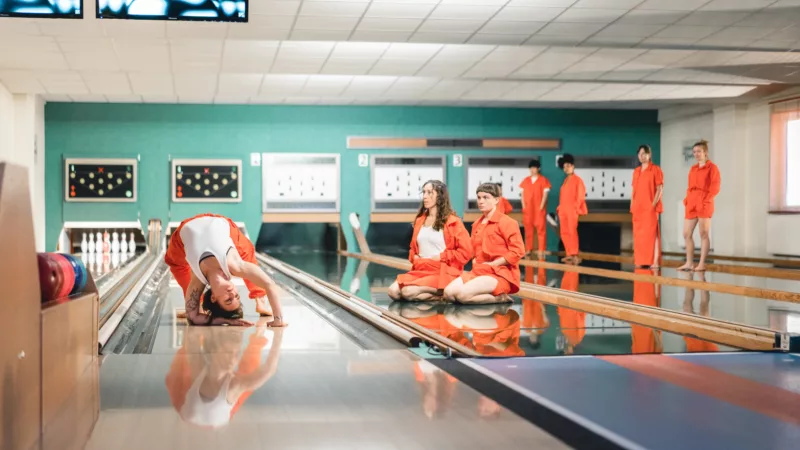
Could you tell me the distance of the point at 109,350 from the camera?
4.29 meters

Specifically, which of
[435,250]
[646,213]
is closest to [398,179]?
[646,213]

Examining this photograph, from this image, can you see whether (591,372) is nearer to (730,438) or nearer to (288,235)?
(730,438)

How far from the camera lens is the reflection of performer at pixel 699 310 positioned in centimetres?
454

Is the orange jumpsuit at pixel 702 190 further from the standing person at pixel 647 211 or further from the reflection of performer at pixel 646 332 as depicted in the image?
the reflection of performer at pixel 646 332

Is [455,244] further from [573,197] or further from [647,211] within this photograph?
[573,197]

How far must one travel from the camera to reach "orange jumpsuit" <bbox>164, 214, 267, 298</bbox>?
503 centimetres

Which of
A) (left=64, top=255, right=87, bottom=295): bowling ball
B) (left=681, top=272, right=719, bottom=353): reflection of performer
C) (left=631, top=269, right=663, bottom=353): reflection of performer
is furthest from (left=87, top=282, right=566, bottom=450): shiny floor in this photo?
(left=681, top=272, right=719, bottom=353): reflection of performer

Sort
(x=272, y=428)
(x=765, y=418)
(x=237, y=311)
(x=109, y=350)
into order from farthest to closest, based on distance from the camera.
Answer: (x=237, y=311), (x=109, y=350), (x=765, y=418), (x=272, y=428)

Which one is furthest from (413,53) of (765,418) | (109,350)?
(765,418)

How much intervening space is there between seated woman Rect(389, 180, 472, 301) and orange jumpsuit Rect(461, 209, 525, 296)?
5.8 inches

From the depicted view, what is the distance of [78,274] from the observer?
3221 millimetres

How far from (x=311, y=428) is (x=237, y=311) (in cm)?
277

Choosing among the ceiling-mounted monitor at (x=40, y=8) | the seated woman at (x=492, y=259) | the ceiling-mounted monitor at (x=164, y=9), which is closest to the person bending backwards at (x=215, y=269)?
the seated woman at (x=492, y=259)

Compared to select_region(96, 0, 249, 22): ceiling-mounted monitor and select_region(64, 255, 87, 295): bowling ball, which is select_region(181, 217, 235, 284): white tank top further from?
select_region(96, 0, 249, 22): ceiling-mounted monitor
